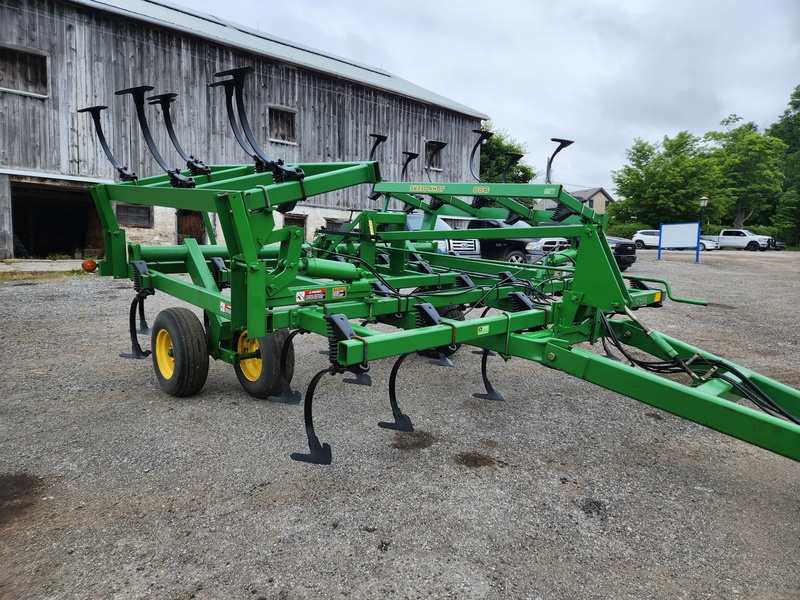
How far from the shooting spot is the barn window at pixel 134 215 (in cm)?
1537

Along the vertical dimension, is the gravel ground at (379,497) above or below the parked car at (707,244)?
below

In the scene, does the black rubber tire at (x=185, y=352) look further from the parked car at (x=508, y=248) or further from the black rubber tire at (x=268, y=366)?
the parked car at (x=508, y=248)

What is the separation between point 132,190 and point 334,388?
2.40 meters

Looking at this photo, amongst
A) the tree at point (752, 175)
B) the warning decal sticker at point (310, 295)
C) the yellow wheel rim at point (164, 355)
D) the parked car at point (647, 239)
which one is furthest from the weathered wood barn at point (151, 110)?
the tree at point (752, 175)

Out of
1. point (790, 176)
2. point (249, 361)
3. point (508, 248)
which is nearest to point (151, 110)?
point (508, 248)

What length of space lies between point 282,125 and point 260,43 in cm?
297

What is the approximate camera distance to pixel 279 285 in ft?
12.9

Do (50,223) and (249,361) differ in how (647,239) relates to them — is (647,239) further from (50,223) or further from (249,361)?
(249,361)

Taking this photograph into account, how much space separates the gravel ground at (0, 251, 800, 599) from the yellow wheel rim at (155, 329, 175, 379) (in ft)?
0.88

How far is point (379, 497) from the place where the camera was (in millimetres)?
3240

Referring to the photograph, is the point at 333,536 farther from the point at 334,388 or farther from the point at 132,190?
the point at 132,190

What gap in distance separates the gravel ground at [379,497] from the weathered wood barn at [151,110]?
1028 cm

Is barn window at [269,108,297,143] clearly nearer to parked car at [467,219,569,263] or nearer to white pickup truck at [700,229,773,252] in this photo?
parked car at [467,219,569,263]

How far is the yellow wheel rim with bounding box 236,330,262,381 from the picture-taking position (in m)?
4.92
